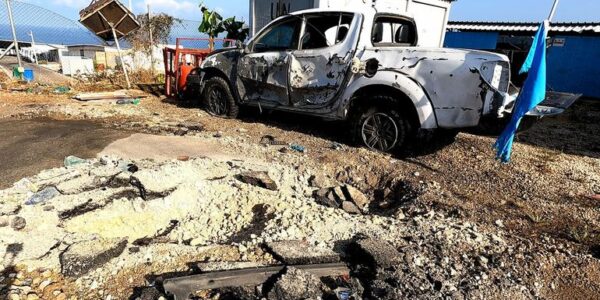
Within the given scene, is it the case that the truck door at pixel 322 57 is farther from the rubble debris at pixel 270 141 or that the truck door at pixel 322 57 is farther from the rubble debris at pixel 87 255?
the rubble debris at pixel 87 255

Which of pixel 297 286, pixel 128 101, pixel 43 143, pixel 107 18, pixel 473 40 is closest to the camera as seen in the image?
pixel 297 286

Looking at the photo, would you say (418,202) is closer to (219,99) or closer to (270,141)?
(270,141)

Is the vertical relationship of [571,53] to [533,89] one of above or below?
above

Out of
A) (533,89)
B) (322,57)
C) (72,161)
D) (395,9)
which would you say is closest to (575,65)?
(395,9)

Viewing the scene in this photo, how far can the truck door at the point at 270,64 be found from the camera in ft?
18.7

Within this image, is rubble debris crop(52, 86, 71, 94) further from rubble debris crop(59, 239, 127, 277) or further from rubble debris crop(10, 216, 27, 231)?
rubble debris crop(59, 239, 127, 277)

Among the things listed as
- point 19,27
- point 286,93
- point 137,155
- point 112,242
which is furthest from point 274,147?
point 19,27

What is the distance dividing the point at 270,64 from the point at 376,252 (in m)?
3.77

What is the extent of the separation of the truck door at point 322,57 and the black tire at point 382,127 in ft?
1.74

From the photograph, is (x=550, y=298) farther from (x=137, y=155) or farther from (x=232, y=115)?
(x=232, y=115)

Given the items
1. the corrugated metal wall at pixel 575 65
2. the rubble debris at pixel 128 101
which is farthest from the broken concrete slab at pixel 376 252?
the corrugated metal wall at pixel 575 65

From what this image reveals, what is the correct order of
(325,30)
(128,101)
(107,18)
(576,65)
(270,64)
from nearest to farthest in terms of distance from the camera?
(325,30), (270,64), (128,101), (107,18), (576,65)

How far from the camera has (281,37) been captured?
5836mm

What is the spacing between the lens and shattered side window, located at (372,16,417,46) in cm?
530
